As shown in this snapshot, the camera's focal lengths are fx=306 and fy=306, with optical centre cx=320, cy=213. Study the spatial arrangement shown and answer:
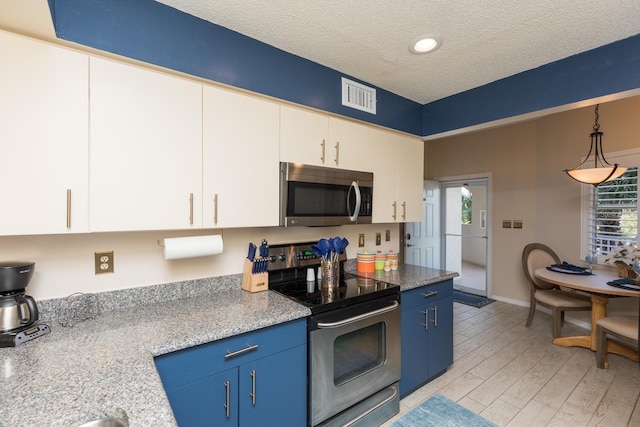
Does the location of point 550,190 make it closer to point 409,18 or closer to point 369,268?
point 369,268

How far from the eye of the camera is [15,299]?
1.30m

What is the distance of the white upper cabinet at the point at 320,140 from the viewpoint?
198cm

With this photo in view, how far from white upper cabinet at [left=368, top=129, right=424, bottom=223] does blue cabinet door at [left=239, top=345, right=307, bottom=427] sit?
1.30 metres

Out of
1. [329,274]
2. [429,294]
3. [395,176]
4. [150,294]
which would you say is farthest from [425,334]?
[150,294]

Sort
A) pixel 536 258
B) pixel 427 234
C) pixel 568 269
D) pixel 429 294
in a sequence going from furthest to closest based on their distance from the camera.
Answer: pixel 427 234 → pixel 536 258 → pixel 568 269 → pixel 429 294

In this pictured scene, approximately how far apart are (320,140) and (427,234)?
3.68m

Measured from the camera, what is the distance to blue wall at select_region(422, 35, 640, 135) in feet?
6.38

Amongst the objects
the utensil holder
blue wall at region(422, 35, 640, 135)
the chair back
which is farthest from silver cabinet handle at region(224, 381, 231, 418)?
Answer: the chair back

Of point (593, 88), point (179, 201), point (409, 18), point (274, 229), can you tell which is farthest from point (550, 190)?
point (179, 201)

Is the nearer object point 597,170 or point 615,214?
point 597,170

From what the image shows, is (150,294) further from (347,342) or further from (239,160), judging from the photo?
(347,342)

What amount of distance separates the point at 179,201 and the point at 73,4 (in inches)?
39.6

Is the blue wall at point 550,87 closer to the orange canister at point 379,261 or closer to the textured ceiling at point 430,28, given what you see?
the textured ceiling at point 430,28

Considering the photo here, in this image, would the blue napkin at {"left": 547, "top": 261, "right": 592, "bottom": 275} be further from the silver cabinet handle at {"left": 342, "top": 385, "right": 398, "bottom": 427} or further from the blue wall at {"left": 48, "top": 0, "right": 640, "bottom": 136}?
the silver cabinet handle at {"left": 342, "top": 385, "right": 398, "bottom": 427}
